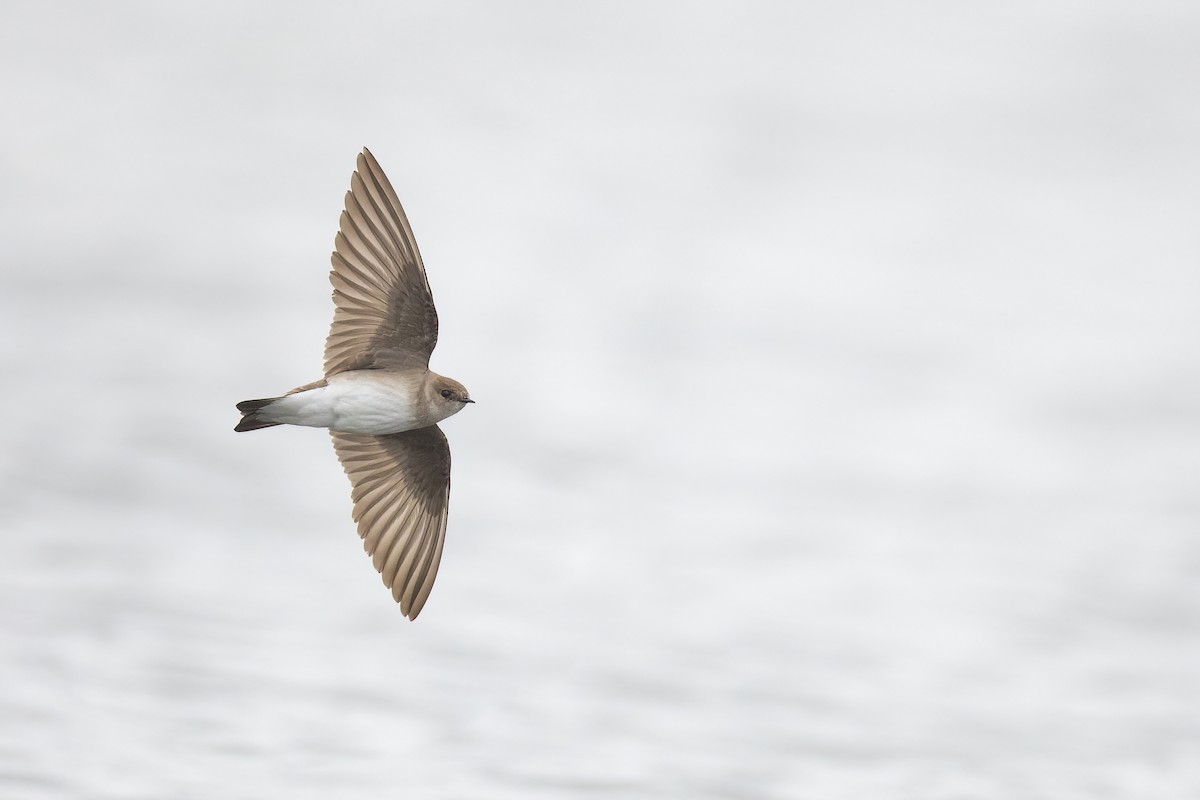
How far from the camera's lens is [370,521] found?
17.2 ft

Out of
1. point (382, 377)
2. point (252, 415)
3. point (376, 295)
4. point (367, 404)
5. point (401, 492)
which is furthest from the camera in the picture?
point (401, 492)

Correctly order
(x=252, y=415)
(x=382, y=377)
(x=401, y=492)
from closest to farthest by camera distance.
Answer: (x=252, y=415) → (x=382, y=377) → (x=401, y=492)

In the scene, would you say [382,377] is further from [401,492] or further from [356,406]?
[401,492]

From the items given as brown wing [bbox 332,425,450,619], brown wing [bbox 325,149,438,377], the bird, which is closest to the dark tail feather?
the bird

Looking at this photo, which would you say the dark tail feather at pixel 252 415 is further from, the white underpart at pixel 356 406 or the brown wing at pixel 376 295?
the brown wing at pixel 376 295

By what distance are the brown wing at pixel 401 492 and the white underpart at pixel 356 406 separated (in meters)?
0.48

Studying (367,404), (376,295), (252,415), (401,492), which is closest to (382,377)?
(367,404)

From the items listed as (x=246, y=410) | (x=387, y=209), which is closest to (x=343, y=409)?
(x=246, y=410)

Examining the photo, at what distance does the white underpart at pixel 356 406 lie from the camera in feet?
15.0

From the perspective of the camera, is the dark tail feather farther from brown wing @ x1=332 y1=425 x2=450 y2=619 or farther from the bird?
brown wing @ x1=332 y1=425 x2=450 y2=619

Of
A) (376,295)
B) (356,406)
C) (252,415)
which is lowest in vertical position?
(252,415)

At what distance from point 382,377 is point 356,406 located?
18 cm

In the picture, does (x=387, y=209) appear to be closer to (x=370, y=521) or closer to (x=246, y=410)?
(x=246, y=410)

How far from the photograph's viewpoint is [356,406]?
465 centimetres
